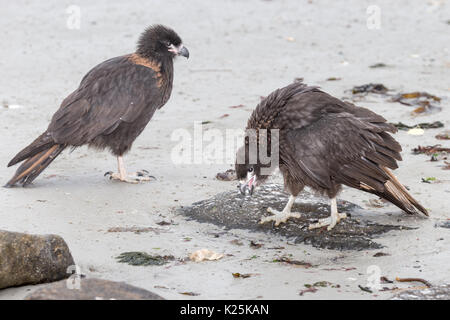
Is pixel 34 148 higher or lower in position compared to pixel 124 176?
higher

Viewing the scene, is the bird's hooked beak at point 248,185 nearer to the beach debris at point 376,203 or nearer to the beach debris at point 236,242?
Answer: the beach debris at point 236,242

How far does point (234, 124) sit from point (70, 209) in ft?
10.3

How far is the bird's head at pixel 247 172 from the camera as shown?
7078mm

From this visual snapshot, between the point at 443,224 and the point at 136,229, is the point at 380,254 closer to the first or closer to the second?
the point at 443,224

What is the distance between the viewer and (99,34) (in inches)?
533

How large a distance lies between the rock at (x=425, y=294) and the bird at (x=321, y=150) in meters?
1.62

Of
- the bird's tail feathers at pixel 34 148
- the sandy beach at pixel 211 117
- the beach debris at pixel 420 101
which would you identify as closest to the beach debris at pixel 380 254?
the sandy beach at pixel 211 117

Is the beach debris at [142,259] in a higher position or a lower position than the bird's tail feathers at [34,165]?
lower

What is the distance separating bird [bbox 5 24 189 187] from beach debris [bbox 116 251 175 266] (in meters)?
2.10

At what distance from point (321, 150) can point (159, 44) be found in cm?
284

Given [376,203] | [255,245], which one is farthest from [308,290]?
[376,203]

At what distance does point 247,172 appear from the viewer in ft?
23.3

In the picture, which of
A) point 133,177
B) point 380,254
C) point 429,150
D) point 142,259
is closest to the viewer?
point 142,259

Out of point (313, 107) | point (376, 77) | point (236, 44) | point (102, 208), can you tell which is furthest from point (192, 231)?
point (236, 44)
